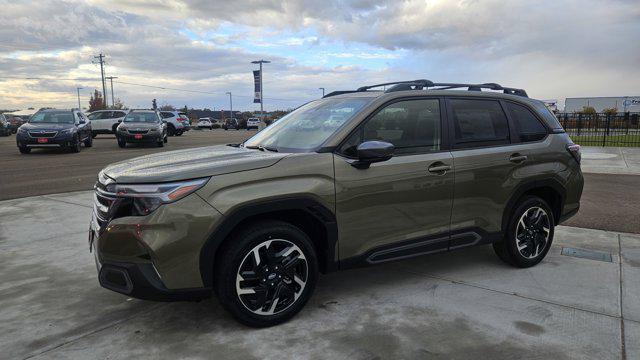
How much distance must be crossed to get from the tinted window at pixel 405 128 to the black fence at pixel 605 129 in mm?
19079

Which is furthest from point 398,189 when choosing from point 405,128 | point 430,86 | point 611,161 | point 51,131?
point 51,131

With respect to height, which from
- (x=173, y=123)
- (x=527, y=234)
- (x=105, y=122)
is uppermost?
(x=105, y=122)

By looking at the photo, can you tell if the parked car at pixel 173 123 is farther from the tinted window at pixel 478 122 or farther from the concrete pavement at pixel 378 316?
the tinted window at pixel 478 122

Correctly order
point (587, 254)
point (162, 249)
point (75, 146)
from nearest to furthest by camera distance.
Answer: point (162, 249), point (587, 254), point (75, 146)

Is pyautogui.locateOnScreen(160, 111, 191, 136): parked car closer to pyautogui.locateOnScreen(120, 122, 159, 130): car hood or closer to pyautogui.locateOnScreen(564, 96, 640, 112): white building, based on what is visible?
pyautogui.locateOnScreen(120, 122, 159, 130): car hood

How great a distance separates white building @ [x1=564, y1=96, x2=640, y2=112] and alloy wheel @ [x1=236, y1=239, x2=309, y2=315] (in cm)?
6429

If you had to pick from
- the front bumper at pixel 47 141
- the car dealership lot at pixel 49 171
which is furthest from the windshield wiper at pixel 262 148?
the front bumper at pixel 47 141

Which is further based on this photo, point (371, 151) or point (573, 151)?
point (573, 151)

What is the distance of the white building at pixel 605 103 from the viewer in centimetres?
5909

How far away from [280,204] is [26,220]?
17.3 feet

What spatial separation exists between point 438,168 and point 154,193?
233 centimetres

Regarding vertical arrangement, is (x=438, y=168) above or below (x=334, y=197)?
above

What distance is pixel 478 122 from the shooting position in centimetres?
467

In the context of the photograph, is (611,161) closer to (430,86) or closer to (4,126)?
(430,86)
